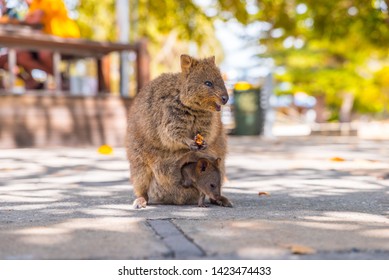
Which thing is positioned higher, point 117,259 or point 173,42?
point 173,42

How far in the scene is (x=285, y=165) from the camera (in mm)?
8727

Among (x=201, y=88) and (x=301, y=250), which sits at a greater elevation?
(x=201, y=88)

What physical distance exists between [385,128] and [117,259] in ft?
64.0

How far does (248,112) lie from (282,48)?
16356 millimetres

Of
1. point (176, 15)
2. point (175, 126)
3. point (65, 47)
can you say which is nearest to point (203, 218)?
point (175, 126)

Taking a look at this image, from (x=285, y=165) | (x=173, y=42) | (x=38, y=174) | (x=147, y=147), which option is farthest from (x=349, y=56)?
(x=147, y=147)

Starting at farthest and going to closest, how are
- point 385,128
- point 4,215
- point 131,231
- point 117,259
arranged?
point 385,128 < point 4,215 < point 131,231 < point 117,259

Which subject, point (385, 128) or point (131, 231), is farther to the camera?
point (385, 128)

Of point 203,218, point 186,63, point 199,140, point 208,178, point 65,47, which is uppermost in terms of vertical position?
point 65,47

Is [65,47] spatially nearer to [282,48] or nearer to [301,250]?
[301,250]

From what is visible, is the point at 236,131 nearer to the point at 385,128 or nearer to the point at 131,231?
the point at 385,128

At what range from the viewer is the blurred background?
500 inches

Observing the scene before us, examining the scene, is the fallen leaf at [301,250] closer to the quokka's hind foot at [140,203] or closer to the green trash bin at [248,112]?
the quokka's hind foot at [140,203]

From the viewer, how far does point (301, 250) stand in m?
3.08
